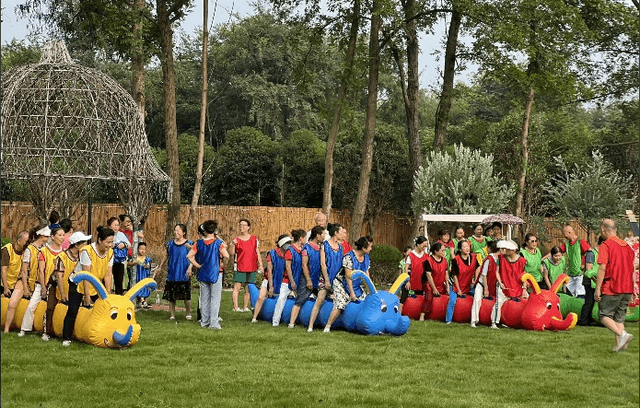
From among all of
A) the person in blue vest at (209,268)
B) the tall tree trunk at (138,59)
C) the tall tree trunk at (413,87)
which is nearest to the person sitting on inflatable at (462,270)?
the person in blue vest at (209,268)

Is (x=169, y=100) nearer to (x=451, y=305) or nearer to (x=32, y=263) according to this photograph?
(x=451, y=305)

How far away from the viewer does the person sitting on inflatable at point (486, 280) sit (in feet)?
38.3

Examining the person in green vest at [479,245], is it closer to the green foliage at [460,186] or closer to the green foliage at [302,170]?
the green foliage at [460,186]

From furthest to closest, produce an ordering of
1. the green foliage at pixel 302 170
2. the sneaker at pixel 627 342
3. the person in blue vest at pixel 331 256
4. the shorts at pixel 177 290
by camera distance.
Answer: the green foliage at pixel 302 170 < the shorts at pixel 177 290 < the person in blue vest at pixel 331 256 < the sneaker at pixel 627 342

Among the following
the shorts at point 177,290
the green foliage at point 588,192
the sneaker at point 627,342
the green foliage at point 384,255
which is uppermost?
the green foliage at point 588,192

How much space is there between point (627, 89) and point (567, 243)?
1146 millimetres

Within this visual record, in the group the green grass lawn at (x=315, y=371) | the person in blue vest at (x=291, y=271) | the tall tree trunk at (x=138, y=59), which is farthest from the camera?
the tall tree trunk at (x=138, y=59)

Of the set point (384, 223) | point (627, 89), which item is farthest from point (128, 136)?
point (627, 89)

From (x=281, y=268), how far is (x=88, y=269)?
4037 mm

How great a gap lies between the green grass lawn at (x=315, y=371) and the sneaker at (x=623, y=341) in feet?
0.67

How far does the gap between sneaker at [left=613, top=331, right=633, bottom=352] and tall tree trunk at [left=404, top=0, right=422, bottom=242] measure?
831 inches

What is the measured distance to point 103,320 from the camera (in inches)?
340

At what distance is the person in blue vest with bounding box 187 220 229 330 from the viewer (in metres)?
11.1

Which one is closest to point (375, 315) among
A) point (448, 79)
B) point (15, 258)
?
point (15, 258)
